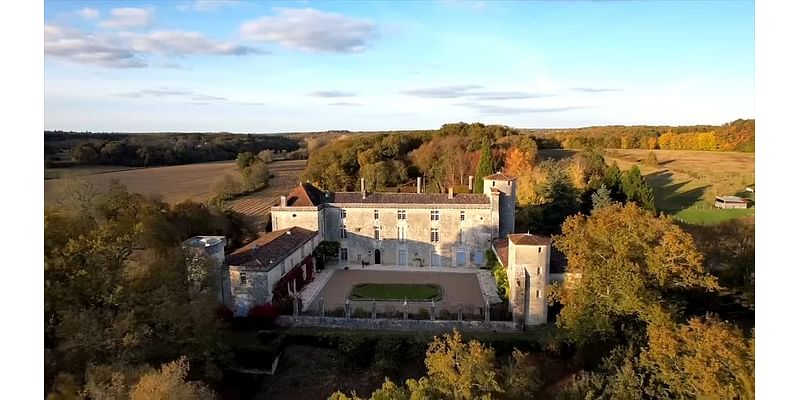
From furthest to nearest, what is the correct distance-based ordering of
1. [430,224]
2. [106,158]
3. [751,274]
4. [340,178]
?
[340,178] → [430,224] → [751,274] → [106,158]

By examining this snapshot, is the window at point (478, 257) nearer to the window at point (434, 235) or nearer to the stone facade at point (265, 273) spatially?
the window at point (434, 235)

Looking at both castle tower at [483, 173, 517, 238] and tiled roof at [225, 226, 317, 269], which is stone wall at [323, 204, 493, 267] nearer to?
castle tower at [483, 173, 517, 238]

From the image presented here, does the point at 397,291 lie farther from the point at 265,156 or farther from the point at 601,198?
the point at 265,156

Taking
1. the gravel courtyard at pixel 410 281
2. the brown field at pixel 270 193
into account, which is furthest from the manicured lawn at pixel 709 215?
the brown field at pixel 270 193

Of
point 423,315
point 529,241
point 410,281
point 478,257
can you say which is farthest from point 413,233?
point 529,241

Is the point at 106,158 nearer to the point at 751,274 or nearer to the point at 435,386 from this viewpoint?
the point at 435,386
